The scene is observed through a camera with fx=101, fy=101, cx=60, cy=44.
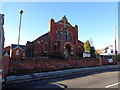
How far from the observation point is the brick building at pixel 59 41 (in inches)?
1007

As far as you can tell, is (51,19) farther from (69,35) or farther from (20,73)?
(20,73)

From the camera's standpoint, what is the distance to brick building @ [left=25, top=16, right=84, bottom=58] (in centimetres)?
2557

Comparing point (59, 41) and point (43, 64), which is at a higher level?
point (59, 41)

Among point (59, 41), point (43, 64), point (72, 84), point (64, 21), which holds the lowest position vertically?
point (72, 84)

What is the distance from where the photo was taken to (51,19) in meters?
27.2

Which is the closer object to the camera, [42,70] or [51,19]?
[42,70]

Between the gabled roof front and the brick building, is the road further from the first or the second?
the gabled roof front

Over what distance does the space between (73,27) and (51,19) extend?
7528 millimetres

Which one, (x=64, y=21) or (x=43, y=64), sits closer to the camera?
(x=43, y=64)

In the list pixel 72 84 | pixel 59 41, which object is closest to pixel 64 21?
pixel 59 41

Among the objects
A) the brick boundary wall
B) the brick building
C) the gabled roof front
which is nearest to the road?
the brick boundary wall

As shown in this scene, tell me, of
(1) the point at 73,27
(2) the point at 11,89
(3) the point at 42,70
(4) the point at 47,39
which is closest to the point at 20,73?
(3) the point at 42,70

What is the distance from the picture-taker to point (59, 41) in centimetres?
2759

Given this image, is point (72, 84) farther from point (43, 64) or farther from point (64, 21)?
point (64, 21)
